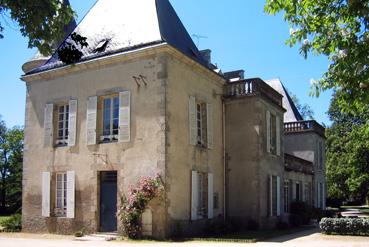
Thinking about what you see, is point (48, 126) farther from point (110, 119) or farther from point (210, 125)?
point (210, 125)

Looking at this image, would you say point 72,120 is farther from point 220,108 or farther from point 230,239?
point 230,239

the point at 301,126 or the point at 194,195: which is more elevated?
the point at 301,126

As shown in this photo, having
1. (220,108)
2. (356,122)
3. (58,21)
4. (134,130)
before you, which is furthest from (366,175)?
(58,21)

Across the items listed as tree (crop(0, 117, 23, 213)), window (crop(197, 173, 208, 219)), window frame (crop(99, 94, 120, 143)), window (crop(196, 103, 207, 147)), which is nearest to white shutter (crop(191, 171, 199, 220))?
window (crop(197, 173, 208, 219))

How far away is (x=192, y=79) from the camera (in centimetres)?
1666

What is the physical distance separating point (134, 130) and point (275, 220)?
7.65m

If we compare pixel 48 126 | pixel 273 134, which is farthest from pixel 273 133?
pixel 48 126

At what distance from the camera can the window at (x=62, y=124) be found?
56.2 ft

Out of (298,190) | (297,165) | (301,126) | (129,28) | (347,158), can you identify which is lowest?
(298,190)

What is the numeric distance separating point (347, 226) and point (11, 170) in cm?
2861

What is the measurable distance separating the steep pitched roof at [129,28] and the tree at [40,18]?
810cm

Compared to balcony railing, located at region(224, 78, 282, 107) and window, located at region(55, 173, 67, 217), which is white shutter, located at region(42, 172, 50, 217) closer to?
window, located at region(55, 173, 67, 217)

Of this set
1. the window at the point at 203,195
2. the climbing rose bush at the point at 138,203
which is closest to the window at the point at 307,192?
the window at the point at 203,195

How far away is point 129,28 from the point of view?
16.7 m
